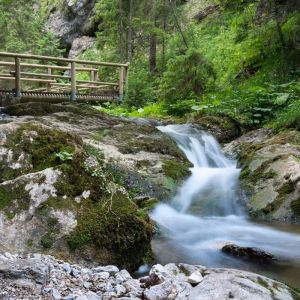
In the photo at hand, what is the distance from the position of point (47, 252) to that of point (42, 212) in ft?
1.37

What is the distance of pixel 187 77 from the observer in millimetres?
13508

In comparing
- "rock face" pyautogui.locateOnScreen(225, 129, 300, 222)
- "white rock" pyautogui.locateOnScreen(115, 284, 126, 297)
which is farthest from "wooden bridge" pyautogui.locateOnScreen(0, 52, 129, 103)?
"white rock" pyautogui.locateOnScreen(115, 284, 126, 297)

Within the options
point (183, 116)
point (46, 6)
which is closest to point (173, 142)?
point (183, 116)

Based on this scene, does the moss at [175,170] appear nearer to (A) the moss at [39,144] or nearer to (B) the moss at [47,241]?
(A) the moss at [39,144]

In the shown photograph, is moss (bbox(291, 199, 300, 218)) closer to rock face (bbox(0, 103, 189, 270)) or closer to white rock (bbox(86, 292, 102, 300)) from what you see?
rock face (bbox(0, 103, 189, 270))

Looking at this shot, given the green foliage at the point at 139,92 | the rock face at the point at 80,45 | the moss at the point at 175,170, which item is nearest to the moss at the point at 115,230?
the moss at the point at 175,170

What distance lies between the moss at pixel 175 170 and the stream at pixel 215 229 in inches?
5.8

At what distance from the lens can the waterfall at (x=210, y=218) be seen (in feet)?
17.7

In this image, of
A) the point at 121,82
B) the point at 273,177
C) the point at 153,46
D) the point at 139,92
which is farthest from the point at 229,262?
the point at 153,46

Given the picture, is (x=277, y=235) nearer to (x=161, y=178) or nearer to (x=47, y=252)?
(x=161, y=178)

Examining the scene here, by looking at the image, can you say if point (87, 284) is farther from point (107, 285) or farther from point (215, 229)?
point (215, 229)

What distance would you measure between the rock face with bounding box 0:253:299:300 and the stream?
1344mm

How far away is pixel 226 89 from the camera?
532 inches

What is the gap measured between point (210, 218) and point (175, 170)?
1.42 metres
